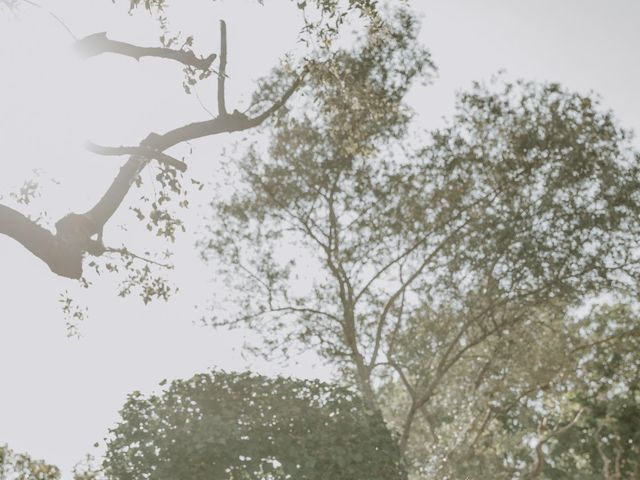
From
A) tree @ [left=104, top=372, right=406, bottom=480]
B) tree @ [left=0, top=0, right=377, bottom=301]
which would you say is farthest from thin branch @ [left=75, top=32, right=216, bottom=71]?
tree @ [left=104, top=372, right=406, bottom=480]

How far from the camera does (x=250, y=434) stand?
11531mm

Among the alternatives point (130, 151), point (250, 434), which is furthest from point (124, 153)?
point (250, 434)

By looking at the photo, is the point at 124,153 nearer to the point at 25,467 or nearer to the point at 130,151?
the point at 130,151

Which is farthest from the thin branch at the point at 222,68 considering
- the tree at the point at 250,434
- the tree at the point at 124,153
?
the tree at the point at 250,434

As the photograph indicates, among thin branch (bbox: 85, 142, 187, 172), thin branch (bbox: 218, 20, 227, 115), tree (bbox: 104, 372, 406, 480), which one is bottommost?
tree (bbox: 104, 372, 406, 480)

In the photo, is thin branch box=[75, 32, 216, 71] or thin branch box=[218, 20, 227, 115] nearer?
thin branch box=[75, 32, 216, 71]

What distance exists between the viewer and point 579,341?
19.2 metres

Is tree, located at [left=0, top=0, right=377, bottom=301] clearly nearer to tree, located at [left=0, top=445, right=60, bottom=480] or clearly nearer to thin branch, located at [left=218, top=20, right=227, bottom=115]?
thin branch, located at [left=218, top=20, right=227, bottom=115]

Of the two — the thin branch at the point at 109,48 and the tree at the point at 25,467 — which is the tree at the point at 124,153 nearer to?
the thin branch at the point at 109,48

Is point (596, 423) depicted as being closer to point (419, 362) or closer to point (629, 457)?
point (629, 457)

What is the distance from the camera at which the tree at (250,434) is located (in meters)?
11.3

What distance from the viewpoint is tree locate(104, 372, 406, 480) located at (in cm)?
1127

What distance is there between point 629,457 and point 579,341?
11.3 feet

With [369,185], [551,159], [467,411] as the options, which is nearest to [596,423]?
[467,411]
